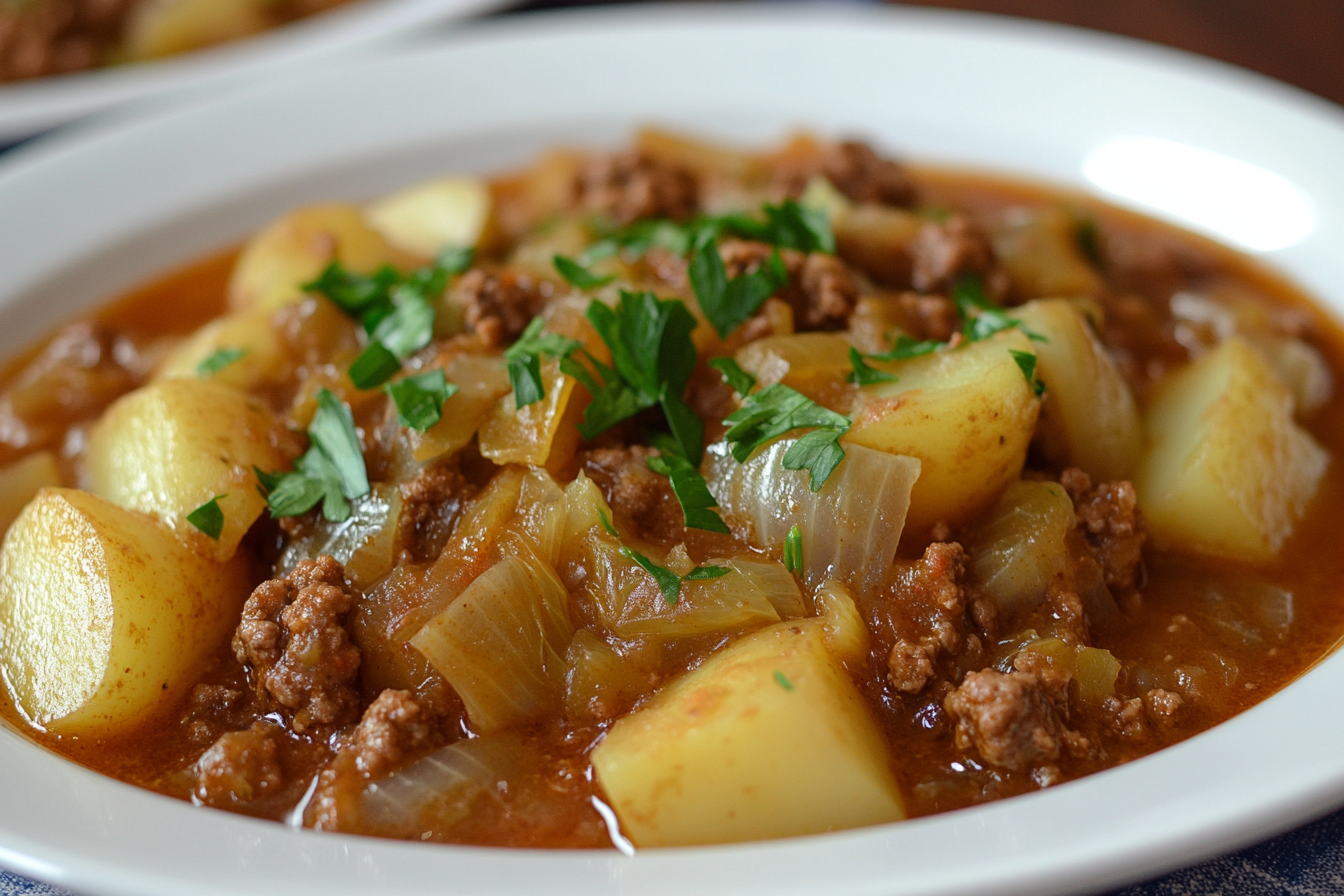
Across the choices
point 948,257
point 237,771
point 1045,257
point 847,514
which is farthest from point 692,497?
point 1045,257

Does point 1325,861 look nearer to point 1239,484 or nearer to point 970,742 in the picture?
point 970,742

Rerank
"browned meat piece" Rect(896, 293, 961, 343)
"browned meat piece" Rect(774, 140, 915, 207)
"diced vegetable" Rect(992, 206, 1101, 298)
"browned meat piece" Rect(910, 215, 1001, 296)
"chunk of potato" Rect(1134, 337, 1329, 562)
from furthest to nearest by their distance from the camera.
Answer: "browned meat piece" Rect(774, 140, 915, 207), "diced vegetable" Rect(992, 206, 1101, 298), "browned meat piece" Rect(910, 215, 1001, 296), "browned meat piece" Rect(896, 293, 961, 343), "chunk of potato" Rect(1134, 337, 1329, 562)

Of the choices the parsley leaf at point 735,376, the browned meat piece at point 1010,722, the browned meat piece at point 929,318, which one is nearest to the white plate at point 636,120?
the browned meat piece at point 1010,722

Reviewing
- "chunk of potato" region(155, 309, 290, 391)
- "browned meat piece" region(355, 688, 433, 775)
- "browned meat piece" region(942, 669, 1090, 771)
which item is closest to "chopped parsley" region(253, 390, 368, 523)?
"chunk of potato" region(155, 309, 290, 391)

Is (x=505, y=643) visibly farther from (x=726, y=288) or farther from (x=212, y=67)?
(x=212, y=67)

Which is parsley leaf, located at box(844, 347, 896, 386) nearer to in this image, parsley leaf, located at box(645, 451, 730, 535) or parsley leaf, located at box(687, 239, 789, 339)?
parsley leaf, located at box(687, 239, 789, 339)

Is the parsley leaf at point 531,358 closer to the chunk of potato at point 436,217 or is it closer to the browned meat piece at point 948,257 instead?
the browned meat piece at point 948,257
